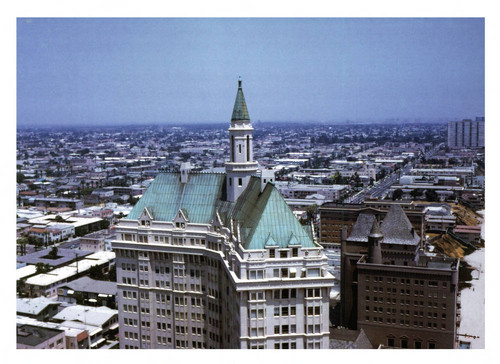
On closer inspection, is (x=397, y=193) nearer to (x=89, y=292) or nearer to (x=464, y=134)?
(x=464, y=134)

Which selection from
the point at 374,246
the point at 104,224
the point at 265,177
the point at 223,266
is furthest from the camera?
the point at 104,224

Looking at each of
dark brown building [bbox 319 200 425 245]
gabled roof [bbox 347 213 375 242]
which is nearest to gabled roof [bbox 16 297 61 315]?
gabled roof [bbox 347 213 375 242]

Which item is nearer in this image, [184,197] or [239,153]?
[239,153]

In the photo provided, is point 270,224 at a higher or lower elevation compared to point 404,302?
higher

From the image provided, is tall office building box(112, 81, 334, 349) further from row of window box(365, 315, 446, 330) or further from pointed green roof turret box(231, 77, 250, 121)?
row of window box(365, 315, 446, 330)

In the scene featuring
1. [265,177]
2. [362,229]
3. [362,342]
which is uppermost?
[265,177]

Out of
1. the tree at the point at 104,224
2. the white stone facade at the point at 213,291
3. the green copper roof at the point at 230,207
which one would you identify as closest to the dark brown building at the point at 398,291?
the green copper roof at the point at 230,207

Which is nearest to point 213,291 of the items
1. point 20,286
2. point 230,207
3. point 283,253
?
point 230,207
